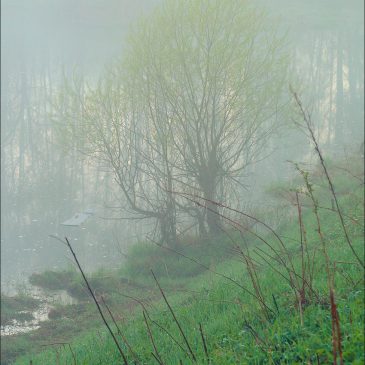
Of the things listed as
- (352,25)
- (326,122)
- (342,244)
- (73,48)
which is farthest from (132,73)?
(352,25)

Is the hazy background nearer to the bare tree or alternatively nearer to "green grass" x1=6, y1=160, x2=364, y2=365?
the bare tree

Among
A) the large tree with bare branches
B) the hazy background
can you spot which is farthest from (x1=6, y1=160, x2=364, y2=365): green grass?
the hazy background

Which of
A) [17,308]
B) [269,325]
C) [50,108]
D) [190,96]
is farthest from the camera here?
[50,108]

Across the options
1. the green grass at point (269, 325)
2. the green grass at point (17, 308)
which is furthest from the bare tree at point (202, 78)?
the green grass at point (269, 325)

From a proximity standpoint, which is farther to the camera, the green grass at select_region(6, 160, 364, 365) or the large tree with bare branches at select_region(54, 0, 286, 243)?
the large tree with bare branches at select_region(54, 0, 286, 243)

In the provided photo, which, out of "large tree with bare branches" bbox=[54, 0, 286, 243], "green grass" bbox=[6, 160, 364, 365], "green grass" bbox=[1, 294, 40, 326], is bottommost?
"green grass" bbox=[1, 294, 40, 326]

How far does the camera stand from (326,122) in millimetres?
33875

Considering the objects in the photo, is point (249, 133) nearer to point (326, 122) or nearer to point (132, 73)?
point (132, 73)

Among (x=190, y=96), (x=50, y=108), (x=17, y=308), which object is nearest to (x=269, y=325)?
(x=17, y=308)

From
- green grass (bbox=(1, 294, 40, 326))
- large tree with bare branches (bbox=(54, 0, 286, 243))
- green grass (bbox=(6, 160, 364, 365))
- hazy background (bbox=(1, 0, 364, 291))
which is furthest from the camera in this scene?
hazy background (bbox=(1, 0, 364, 291))

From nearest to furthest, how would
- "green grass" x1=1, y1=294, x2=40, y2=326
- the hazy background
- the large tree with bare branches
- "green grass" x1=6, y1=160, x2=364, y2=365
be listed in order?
1. "green grass" x1=6, y1=160, x2=364, y2=365
2. "green grass" x1=1, y1=294, x2=40, y2=326
3. the large tree with bare branches
4. the hazy background

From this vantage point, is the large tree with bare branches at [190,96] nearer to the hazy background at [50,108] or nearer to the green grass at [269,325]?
the hazy background at [50,108]

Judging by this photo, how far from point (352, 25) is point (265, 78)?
38.3m

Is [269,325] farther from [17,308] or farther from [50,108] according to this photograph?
[50,108]
